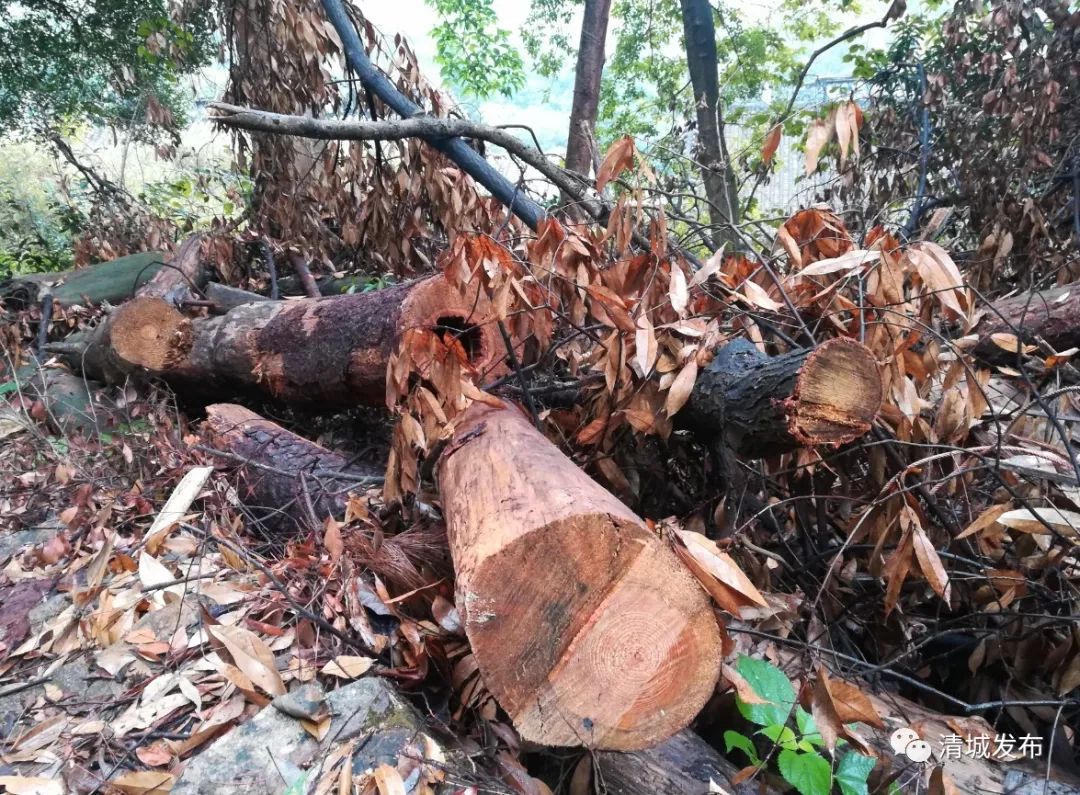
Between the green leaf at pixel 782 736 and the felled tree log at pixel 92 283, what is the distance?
523 cm

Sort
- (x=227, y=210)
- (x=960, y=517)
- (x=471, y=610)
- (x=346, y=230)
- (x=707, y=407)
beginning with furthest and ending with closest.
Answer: (x=227, y=210) → (x=346, y=230) → (x=960, y=517) → (x=707, y=407) → (x=471, y=610)

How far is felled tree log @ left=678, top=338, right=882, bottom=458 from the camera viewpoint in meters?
1.53

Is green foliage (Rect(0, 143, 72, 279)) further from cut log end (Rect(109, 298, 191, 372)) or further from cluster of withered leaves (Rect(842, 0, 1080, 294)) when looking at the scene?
cluster of withered leaves (Rect(842, 0, 1080, 294))

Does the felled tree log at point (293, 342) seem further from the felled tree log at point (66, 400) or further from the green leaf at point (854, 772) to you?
the green leaf at point (854, 772)

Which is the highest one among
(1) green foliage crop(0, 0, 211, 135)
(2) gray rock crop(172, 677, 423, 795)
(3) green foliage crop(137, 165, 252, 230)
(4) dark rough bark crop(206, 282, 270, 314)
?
(1) green foliage crop(0, 0, 211, 135)

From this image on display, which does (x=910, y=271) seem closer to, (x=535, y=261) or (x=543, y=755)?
(x=535, y=261)

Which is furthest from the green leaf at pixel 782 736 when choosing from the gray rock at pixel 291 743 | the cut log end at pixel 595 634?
the gray rock at pixel 291 743

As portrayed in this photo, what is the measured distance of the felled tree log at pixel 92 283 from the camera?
16.7 feet

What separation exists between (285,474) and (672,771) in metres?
1.88

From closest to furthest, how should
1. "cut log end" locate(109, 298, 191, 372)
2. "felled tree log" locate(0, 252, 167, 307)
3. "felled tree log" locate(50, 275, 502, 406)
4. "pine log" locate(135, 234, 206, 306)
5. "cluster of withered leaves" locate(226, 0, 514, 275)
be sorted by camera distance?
"felled tree log" locate(50, 275, 502, 406), "cut log end" locate(109, 298, 191, 372), "cluster of withered leaves" locate(226, 0, 514, 275), "pine log" locate(135, 234, 206, 306), "felled tree log" locate(0, 252, 167, 307)

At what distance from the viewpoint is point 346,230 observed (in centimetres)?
470

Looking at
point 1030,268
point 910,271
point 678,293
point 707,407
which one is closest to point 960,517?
point 910,271

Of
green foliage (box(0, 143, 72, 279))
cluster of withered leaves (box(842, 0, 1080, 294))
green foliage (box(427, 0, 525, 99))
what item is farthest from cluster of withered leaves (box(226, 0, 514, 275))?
green foliage (box(427, 0, 525, 99))

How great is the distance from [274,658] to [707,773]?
1091 mm
